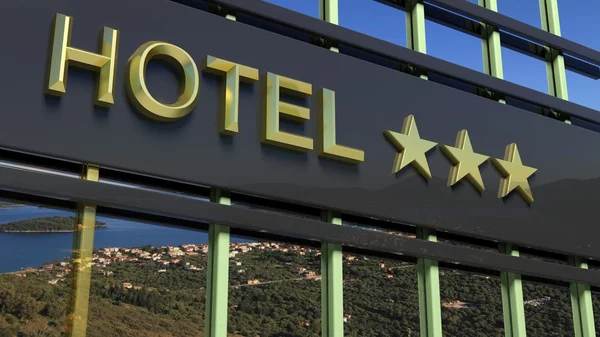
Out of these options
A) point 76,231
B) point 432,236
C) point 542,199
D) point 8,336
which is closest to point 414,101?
point 432,236

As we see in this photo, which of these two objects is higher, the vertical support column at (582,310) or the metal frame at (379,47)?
the metal frame at (379,47)

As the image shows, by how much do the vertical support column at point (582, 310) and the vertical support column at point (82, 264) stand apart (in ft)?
17.0

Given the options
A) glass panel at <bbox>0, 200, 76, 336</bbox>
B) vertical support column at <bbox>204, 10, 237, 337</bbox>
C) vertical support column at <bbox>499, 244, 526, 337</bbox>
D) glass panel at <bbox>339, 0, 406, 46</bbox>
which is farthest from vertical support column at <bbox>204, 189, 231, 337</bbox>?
vertical support column at <bbox>499, 244, 526, 337</bbox>

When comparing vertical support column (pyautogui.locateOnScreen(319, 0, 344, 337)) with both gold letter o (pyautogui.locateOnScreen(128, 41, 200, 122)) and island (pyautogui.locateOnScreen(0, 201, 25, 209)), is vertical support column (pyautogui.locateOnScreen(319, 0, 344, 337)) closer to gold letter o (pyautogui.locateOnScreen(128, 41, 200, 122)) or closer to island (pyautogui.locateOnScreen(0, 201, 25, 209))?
gold letter o (pyautogui.locateOnScreen(128, 41, 200, 122))

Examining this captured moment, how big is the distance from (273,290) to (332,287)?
1.73 feet

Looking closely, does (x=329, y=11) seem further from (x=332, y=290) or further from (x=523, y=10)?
(x=523, y=10)

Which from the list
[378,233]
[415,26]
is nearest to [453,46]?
[415,26]

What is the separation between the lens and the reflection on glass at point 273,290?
17.4ft

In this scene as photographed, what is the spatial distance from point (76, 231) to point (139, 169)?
23.8 inches

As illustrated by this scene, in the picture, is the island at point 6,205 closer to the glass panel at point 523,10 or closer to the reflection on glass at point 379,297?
the reflection on glass at point 379,297

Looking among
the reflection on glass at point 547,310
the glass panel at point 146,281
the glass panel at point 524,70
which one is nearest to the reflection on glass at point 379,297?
the glass panel at point 146,281

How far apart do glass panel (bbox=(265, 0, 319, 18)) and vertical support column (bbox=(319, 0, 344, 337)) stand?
1.83 meters

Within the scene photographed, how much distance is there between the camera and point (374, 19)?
7156mm

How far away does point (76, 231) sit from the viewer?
4801 millimetres
